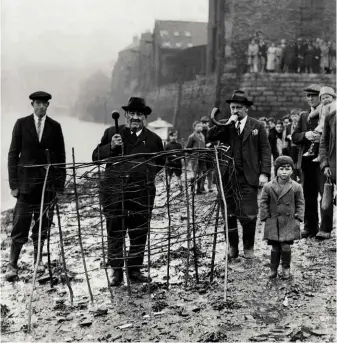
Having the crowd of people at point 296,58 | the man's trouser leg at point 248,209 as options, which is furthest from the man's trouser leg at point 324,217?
the crowd of people at point 296,58

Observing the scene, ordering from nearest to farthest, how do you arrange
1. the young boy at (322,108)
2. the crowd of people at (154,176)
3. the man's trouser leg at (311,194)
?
the crowd of people at (154,176)
the young boy at (322,108)
the man's trouser leg at (311,194)

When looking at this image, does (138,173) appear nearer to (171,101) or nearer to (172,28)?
(171,101)

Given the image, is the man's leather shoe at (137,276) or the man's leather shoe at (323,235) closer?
the man's leather shoe at (137,276)

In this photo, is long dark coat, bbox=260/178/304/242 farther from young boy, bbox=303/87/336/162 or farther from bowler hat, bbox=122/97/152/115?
bowler hat, bbox=122/97/152/115

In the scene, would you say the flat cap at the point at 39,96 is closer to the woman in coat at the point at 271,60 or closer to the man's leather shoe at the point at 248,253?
the man's leather shoe at the point at 248,253

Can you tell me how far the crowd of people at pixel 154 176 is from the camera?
459 centimetres

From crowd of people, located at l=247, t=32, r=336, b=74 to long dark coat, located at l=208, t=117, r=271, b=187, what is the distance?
19.6 metres

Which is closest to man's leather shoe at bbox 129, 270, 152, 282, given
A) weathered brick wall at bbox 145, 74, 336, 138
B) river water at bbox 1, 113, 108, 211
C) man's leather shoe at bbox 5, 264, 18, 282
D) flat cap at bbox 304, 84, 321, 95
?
man's leather shoe at bbox 5, 264, 18, 282

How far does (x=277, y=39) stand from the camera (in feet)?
96.2

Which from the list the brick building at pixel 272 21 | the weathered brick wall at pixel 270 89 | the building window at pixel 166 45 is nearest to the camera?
the weathered brick wall at pixel 270 89

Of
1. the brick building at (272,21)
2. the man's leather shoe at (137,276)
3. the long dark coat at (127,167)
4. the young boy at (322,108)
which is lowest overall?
the man's leather shoe at (137,276)

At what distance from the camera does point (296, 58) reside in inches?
996

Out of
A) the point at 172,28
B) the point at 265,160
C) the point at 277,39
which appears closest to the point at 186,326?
the point at 265,160

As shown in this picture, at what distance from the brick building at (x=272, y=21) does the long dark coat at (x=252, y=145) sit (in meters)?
22.7
